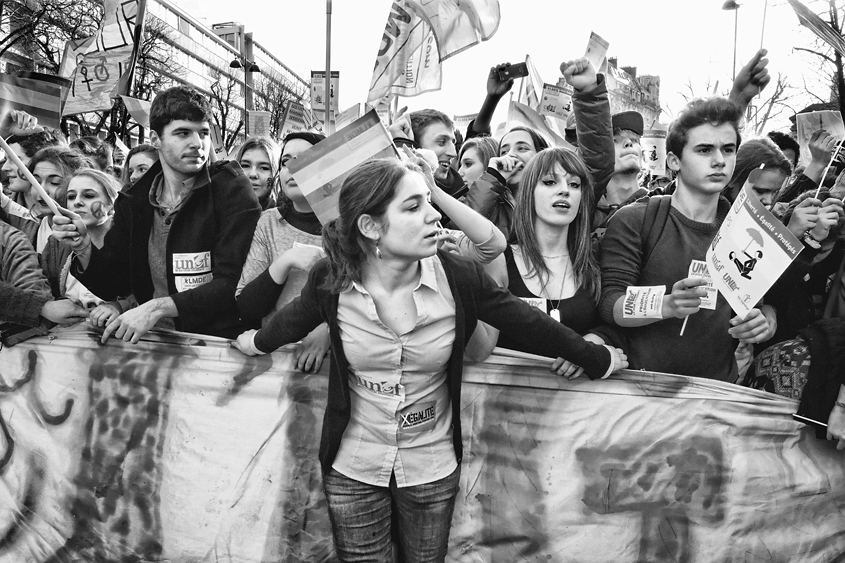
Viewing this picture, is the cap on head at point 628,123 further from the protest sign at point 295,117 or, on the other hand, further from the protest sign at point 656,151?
the protest sign at point 295,117

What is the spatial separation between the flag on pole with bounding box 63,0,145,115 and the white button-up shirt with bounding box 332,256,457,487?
5.18 meters

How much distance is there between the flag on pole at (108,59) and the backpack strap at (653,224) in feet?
17.3

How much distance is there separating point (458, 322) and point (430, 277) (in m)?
0.18

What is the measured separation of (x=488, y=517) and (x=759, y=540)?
94 cm

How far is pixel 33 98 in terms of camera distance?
4.87 metres

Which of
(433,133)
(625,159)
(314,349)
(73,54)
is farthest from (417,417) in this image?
(73,54)

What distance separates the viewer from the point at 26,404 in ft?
9.85

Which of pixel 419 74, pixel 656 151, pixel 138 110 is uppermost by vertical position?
pixel 138 110

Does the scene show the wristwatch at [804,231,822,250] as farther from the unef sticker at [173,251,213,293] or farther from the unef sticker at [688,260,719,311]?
the unef sticker at [173,251,213,293]

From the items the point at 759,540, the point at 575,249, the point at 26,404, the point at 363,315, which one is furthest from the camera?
the point at 26,404

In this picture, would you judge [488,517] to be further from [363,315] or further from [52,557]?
[52,557]

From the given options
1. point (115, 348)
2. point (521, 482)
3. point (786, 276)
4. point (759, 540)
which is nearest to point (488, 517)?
point (521, 482)

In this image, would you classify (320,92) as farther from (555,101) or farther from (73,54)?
(555,101)

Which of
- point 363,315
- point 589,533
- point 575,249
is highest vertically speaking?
point 575,249
